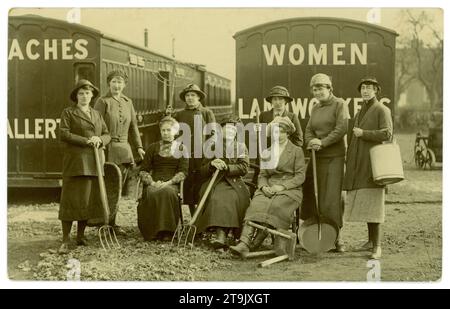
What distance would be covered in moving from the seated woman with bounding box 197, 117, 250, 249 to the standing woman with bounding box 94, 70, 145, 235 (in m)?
0.81

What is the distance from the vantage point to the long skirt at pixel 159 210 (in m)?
5.55

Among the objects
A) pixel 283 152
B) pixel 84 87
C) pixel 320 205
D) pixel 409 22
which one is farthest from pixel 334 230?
pixel 84 87

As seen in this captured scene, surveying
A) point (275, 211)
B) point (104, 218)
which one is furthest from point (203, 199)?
point (104, 218)

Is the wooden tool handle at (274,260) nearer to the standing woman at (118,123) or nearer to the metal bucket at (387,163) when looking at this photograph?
the metal bucket at (387,163)

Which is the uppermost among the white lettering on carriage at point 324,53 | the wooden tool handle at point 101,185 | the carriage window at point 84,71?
the white lettering on carriage at point 324,53

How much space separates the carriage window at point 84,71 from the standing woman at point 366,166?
8.94ft

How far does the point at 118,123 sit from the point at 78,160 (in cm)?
66

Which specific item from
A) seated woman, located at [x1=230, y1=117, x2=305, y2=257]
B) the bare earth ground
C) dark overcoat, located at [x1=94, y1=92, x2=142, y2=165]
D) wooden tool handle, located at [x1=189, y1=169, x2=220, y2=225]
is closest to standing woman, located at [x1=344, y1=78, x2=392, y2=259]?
the bare earth ground

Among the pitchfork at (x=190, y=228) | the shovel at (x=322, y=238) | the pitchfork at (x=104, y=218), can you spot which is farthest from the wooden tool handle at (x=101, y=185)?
the shovel at (x=322, y=238)

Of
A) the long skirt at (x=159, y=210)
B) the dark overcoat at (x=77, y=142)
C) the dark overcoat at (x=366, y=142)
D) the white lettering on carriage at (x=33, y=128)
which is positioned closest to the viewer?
the dark overcoat at (x=366, y=142)

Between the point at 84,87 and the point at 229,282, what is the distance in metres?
2.13

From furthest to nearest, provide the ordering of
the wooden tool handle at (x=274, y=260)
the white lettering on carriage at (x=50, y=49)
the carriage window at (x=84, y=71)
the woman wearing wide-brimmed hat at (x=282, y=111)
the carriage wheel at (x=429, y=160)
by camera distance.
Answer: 1. the carriage wheel at (x=429, y=160)
2. the carriage window at (x=84, y=71)
3. the white lettering on carriage at (x=50, y=49)
4. the woman wearing wide-brimmed hat at (x=282, y=111)
5. the wooden tool handle at (x=274, y=260)

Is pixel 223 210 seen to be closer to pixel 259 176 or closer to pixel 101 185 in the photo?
pixel 259 176
